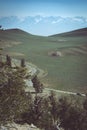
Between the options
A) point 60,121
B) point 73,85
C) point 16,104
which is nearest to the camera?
point 16,104

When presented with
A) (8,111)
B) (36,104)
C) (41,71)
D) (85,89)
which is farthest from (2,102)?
(41,71)

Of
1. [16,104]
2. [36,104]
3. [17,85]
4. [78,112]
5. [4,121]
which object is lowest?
[78,112]

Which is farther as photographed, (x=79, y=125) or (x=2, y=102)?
(x=79, y=125)

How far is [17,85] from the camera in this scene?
83.4 ft

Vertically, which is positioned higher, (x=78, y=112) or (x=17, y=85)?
(x=17, y=85)

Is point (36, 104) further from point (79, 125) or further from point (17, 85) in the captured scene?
point (17, 85)

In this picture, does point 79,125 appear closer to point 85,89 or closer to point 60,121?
point 60,121

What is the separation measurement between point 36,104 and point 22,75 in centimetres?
1987

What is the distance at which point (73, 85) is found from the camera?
4262 inches

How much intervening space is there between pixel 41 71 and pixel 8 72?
110833 millimetres

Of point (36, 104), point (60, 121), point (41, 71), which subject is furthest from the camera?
point (41, 71)

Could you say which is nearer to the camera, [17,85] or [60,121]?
[17,85]

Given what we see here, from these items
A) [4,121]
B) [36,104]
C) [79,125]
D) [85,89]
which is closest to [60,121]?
[79,125]

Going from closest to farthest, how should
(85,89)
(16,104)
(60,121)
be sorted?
(16,104) < (60,121) < (85,89)
